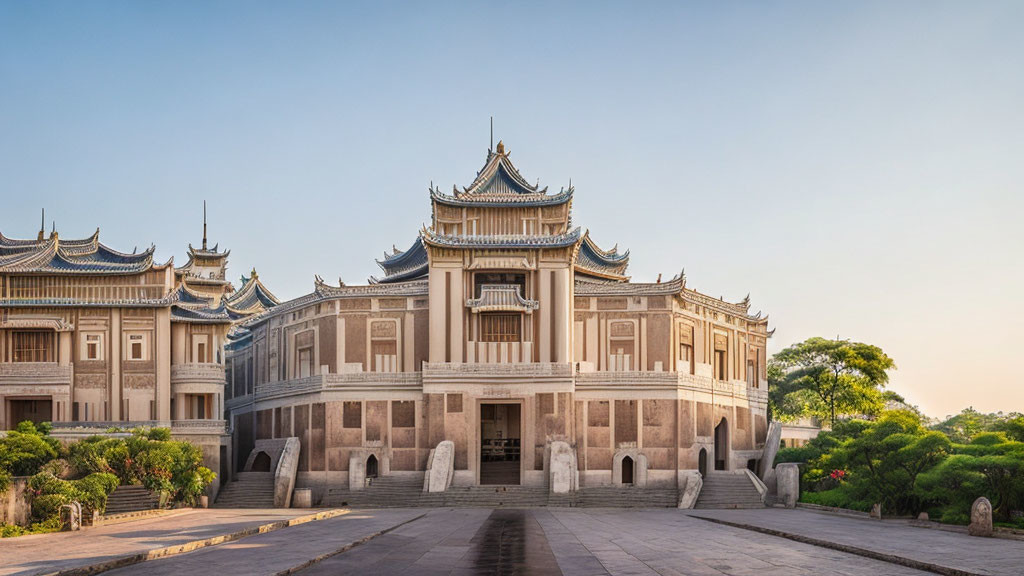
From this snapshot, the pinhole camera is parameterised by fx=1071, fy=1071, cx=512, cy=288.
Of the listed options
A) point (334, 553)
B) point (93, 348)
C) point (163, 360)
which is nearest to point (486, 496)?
point (163, 360)

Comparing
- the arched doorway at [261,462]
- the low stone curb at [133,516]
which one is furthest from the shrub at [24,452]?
the arched doorway at [261,462]

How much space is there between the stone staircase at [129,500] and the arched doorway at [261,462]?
13.8 metres

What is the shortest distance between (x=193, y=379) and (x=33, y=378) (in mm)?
7051

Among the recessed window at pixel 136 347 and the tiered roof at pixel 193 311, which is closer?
the recessed window at pixel 136 347

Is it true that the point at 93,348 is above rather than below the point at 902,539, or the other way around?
above

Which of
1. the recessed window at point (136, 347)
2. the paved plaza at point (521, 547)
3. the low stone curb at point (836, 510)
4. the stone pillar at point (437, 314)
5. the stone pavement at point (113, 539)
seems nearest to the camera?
the paved plaza at point (521, 547)

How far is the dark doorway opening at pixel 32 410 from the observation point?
49.9 meters

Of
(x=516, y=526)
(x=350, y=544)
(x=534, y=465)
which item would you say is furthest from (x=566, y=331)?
(x=350, y=544)

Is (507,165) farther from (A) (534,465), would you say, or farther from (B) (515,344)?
(A) (534,465)

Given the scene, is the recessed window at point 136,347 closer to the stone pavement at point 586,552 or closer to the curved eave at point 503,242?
the curved eave at point 503,242

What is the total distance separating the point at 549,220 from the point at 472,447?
12526 millimetres

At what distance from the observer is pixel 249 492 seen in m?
50.0

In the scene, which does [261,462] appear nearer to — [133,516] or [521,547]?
[133,516]

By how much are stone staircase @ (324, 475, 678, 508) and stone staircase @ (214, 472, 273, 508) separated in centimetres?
302
